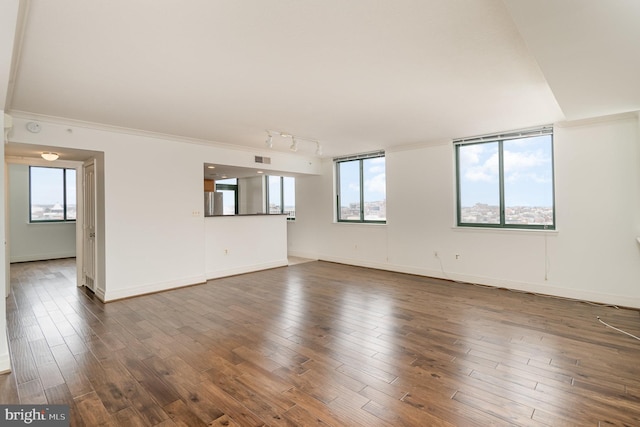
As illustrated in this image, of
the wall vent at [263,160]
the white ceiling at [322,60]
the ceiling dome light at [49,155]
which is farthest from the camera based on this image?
the wall vent at [263,160]

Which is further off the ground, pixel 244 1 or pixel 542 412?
pixel 244 1

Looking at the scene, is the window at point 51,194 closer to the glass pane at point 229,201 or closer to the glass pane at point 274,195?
the glass pane at point 229,201

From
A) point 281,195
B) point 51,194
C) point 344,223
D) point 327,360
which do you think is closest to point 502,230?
point 344,223

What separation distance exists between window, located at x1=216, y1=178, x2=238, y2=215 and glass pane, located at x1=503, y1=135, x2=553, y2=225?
316 inches

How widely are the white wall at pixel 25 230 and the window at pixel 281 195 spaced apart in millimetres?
5555

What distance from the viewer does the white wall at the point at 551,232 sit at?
4121 mm

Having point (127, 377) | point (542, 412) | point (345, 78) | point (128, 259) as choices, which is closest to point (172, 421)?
point (127, 377)

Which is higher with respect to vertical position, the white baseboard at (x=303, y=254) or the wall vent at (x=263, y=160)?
the wall vent at (x=263, y=160)

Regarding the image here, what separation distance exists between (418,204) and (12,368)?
582 centimetres

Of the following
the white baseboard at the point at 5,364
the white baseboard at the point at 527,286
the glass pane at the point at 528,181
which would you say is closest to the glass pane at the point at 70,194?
the white baseboard at the point at 5,364

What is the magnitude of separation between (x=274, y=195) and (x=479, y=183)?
5922 millimetres

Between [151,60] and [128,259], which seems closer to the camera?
[151,60]

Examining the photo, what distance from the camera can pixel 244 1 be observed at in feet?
6.06

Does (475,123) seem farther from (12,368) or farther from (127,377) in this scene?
(12,368)
